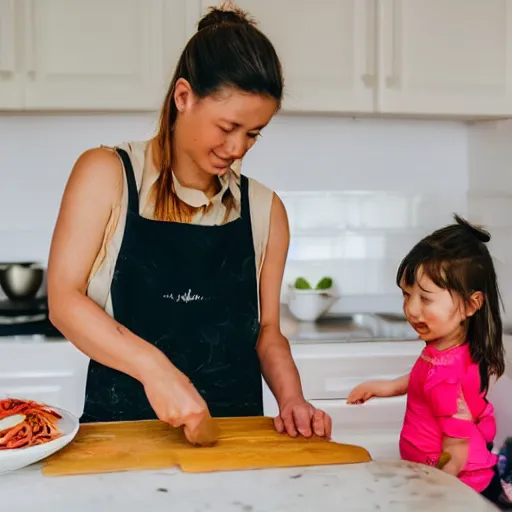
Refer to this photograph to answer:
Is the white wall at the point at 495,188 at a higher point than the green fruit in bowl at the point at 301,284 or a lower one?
higher

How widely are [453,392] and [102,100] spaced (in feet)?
4.49

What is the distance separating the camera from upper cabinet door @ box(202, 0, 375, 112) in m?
2.33

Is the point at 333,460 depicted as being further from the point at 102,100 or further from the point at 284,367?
the point at 102,100

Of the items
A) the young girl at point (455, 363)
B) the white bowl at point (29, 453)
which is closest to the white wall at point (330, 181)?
the young girl at point (455, 363)

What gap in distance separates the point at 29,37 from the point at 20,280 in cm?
71

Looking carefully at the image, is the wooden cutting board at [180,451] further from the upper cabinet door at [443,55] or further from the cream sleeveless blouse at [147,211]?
the upper cabinet door at [443,55]

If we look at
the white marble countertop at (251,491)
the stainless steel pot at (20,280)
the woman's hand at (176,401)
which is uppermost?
the woman's hand at (176,401)

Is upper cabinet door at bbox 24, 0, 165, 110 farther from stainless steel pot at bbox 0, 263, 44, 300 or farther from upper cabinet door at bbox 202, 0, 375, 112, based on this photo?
stainless steel pot at bbox 0, 263, 44, 300

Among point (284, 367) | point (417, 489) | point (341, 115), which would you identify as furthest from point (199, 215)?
point (341, 115)

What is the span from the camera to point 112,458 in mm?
991

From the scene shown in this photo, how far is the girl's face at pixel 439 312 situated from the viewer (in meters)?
1.51

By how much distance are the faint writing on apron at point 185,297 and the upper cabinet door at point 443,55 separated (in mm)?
1246

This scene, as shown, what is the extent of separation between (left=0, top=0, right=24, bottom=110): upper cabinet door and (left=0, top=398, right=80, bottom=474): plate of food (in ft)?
4.68

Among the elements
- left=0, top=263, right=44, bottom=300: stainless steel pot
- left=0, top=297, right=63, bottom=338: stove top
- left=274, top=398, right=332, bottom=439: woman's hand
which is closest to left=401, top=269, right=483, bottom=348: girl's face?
left=274, top=398, right=332, bottom=439: woman's hand
